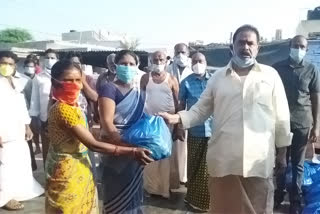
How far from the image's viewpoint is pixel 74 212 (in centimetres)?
267

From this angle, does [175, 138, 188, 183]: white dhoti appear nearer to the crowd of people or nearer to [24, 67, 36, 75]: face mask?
the crowd of people

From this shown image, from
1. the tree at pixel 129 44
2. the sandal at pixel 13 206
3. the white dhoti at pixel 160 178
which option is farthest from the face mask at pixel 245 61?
the tree at pixel 129 44

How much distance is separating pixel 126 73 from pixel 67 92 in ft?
2.32

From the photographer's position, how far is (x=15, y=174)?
4879mm

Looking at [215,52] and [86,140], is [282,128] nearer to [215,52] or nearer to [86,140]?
[86,140]

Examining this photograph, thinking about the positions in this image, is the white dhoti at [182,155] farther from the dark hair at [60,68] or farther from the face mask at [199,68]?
the dark hair at [60,68]

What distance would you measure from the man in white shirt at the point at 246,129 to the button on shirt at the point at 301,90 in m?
1.67

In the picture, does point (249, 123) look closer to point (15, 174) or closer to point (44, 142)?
point (15, 174)

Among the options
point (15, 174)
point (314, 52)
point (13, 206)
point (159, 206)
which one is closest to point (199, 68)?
point (159, 206)

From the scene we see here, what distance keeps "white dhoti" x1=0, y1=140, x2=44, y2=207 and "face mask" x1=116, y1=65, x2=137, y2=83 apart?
2.14m

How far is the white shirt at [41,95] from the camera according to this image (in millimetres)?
6105

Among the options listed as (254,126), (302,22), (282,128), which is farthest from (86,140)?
(302,22)

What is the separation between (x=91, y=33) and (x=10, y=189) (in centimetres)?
3621

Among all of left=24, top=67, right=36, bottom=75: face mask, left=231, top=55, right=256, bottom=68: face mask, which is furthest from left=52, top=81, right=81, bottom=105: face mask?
left=24, top=67, right=36, bottom=75: face mask
